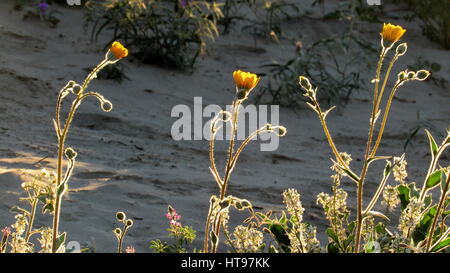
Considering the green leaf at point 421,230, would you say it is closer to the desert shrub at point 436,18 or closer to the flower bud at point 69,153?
the flower bud at point 69,153

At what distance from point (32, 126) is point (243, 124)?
1.50m

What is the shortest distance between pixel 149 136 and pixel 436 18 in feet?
13.5

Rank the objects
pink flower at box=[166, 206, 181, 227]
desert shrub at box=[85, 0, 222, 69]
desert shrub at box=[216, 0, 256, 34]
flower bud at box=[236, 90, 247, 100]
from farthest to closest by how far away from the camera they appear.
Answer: desert shrub at box=[216, 0, 256, 34], desert shrub at box=[85, 0, 222, 69], pink flower at box=[166, 206, 181, 227], flower bud at box=[236, 90, 247, 100]

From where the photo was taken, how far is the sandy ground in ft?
12.1

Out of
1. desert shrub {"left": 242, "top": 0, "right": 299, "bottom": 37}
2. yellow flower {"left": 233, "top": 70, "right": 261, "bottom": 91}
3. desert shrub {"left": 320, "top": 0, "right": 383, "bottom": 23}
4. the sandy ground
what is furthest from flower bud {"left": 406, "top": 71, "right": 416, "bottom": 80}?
desert shrub {"left": 320, "top": 0, "right": 383, "bottom": 23}

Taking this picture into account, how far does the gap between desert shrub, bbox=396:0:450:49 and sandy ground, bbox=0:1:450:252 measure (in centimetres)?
12

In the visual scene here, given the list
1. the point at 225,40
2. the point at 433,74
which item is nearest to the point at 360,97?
the point at 433,74

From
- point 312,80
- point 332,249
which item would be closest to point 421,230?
point 332,249

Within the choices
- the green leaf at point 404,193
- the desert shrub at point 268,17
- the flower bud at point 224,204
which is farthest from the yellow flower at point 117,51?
the desert shrub at point 268,17

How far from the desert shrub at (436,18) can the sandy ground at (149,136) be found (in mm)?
116

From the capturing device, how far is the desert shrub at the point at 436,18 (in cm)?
784

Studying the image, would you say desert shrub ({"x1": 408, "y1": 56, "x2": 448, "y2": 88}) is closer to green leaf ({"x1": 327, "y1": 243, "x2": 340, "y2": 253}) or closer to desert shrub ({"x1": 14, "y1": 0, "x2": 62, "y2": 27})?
desert shrub ({"x1": 14, "y1": 0, "x2": 62, "y2": 27})

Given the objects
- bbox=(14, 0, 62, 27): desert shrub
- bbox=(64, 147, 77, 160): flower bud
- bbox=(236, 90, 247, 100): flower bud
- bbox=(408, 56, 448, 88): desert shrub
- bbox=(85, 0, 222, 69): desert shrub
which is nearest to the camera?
bbox=(64, 147, 77, 160): flower bud

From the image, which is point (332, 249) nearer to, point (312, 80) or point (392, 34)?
point (392, 34)
